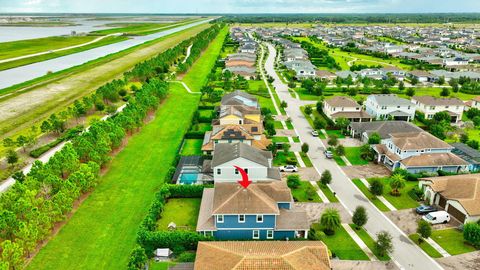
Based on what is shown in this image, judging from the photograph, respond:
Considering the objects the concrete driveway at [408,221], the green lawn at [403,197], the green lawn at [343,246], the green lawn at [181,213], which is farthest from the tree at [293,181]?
the green lawn at [181,213]

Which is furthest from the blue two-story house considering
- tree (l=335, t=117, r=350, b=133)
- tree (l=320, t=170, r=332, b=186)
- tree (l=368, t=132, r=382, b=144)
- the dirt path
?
the dirt path

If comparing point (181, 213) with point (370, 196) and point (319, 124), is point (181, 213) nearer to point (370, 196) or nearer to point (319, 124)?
point (370, 196)

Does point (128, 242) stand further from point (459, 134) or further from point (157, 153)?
point (459, 134)

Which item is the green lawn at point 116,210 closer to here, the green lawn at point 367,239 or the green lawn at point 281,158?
the green lawn at point 281,158

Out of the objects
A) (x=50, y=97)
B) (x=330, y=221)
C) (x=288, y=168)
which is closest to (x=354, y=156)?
(x=288, y=168)

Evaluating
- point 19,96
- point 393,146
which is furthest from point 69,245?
point 19,96

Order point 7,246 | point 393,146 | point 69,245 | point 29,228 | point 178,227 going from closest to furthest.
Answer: point 7,246, point 29,228, point 69,245, point 178,227, point 393,146

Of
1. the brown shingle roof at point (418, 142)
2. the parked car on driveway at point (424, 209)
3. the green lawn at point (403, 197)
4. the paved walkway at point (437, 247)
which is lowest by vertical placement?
the paved walkway at point (437, 247)
